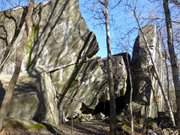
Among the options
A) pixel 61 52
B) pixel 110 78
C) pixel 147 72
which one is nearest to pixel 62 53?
pixel 61 52

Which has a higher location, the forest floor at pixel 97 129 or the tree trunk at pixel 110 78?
the tree trunk at pixel 110 78

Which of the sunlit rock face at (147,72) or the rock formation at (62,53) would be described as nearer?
the rock formation at (62,53)

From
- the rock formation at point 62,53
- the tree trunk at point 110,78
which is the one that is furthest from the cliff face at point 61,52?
the tree trunk at point 110,78

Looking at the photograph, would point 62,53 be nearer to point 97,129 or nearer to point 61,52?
point 61,52

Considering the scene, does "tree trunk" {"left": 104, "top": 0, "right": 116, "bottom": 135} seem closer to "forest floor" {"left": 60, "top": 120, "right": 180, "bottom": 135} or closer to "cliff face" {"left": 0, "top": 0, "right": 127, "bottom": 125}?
"forest floor" {"left": 60, "top": 120, "right": 180, "bottom": 135}

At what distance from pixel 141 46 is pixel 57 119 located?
14.4 metres

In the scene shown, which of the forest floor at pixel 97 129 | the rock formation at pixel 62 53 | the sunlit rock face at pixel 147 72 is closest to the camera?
the forest floor at pixel 97 129

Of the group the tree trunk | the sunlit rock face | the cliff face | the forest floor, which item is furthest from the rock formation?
the tree trunk

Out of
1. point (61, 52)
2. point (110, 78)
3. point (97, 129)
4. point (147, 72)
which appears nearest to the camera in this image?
point (110, 78)

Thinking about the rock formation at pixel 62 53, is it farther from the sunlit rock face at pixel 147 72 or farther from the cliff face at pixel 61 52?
the sunlit rock face at pixel 147 72

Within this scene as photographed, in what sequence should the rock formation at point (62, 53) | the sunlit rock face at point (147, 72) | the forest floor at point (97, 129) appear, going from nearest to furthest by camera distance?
1. the forest floor at point (97, 129)
2. the rock formation at point (62, 53)
3. the sunlit rock face at point (147, 72)

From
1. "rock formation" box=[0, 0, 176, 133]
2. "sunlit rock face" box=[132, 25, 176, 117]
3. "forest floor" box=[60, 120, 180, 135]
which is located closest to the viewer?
"forest floor" box=[60, 120, 180, 135]

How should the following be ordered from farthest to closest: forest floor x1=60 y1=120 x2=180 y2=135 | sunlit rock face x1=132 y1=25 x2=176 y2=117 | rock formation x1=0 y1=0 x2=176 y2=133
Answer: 1. sunlit rock face x1=132 y1=25 x2=176 y2=117
2. rock formation x1=0 y1=0 x2=176 y2=133
3. forest floor x1=60 y1=120 x2=180 y2=135

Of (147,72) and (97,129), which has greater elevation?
Result: (147,72)
